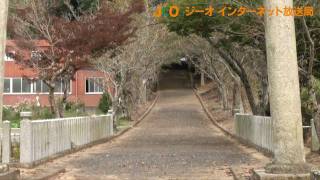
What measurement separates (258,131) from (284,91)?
10401mm

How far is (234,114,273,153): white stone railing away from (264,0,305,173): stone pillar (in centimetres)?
727

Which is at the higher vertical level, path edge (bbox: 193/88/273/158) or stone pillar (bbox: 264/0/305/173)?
stone pillar (bbox: 264/0/305/173)

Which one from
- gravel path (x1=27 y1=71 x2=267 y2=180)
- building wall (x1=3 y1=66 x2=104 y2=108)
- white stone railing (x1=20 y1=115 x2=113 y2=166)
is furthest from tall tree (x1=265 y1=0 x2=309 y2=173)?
building wall (x1=3 y1=66 x2=104 y2=108)

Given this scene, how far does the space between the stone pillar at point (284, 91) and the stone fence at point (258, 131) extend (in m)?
6.55

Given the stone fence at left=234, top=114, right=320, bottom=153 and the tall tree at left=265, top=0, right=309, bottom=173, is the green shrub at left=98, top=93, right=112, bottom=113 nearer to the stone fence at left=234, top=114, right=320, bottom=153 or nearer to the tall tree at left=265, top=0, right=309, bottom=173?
the stone fence at left=234, top=114, right=320, bottom=153

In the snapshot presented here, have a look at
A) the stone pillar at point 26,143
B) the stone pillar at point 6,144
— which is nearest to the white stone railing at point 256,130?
the stone pillar at point 26,143

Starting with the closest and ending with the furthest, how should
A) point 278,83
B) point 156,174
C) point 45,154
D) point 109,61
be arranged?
point 278,83 < point 156,174 < point 45,154 < point 109,61

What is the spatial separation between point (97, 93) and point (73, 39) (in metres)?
30.9

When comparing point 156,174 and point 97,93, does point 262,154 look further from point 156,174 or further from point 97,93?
point 97,93

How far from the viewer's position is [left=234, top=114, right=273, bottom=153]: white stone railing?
17500 mm

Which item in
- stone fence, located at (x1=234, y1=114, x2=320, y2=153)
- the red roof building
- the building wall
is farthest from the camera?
the building wall

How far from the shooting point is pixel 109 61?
32.8 metres

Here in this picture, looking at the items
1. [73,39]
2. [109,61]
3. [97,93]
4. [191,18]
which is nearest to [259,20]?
[191,18]

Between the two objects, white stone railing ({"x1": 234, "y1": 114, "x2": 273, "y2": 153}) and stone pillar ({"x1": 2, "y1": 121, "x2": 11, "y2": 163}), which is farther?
white stone railing ({"x1": 234, "y1": 114, "x2": 273, "y2": 153})
